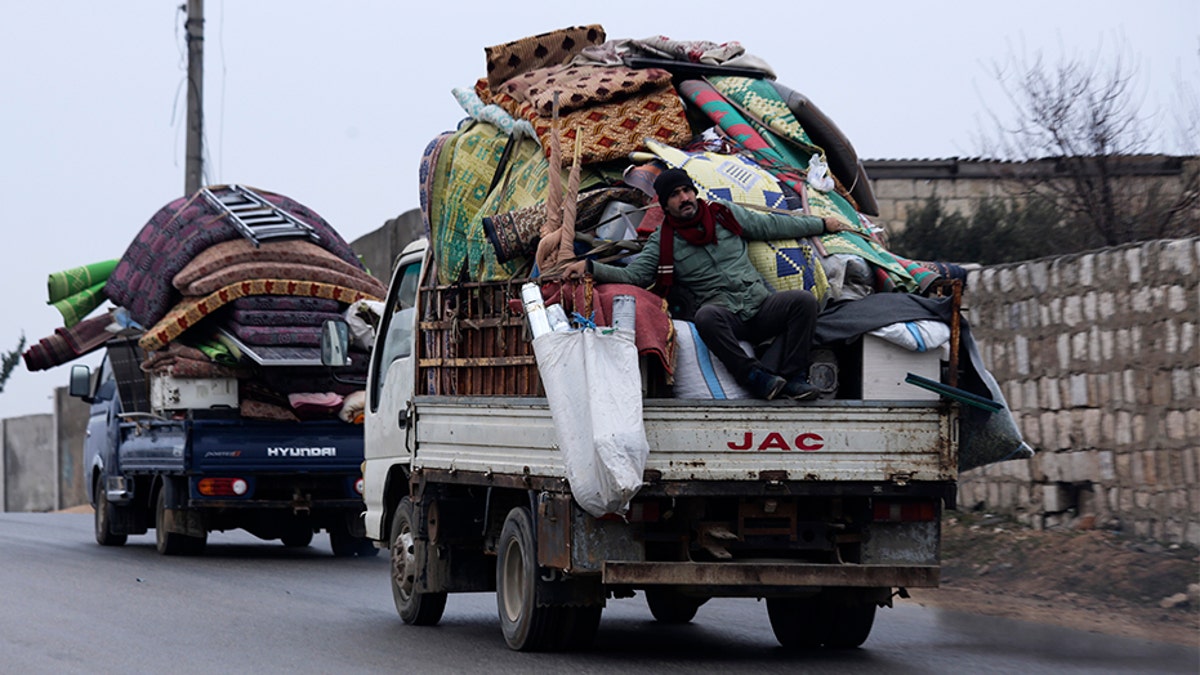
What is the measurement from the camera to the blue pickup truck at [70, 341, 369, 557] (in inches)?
630

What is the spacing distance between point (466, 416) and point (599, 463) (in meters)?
2.00

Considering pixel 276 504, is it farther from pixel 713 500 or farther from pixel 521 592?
pixel 713 500

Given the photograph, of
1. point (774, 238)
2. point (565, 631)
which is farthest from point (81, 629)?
point (774, 238)

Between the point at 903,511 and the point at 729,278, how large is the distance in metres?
1.41

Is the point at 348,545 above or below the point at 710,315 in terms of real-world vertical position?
below

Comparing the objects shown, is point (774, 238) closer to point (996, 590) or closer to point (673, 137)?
point (673, 137)

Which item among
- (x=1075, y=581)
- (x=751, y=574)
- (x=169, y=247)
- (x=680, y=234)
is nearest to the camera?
(x=751, y=574)

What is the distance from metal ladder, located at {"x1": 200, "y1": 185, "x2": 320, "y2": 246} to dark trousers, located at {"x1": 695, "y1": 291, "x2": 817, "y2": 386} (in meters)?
9.20

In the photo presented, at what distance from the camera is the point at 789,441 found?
8406 mm

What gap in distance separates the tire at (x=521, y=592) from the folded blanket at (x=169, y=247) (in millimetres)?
8564

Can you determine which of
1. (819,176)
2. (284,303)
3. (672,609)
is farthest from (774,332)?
(284,303)

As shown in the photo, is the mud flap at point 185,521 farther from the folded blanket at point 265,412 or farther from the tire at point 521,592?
the tire at point 521,592

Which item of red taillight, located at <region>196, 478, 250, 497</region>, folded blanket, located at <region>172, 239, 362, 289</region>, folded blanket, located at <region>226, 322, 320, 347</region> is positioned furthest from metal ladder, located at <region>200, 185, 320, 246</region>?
red taillight, located at <region>196, 478, 250, 497</region>

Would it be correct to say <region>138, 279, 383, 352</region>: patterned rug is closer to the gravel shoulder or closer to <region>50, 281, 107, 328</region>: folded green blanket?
<region>50, 281, 107, 328</region>: folded green blanket
